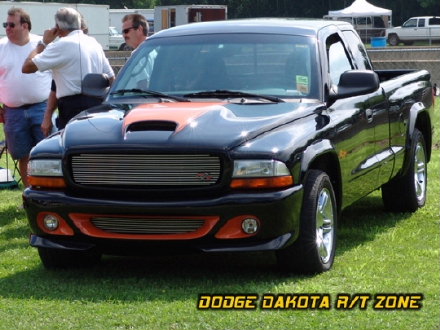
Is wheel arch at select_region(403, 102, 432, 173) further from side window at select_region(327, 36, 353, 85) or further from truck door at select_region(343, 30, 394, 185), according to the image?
side window at select_region(327, 36, 353, 85)

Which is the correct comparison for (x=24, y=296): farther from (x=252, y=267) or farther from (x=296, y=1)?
(x=296, y=1)

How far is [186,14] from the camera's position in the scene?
205 ft

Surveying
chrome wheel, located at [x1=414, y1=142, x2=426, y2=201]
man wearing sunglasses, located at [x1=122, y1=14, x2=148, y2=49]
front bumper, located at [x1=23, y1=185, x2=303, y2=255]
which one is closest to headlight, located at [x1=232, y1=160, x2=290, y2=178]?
front bumper, located at [x1=23, y1=185, x2=303, y2=255]

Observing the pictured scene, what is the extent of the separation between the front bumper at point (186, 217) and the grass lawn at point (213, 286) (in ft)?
0.85

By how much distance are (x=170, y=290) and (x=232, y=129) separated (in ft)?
3.38

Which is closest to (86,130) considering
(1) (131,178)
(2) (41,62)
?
(1) (131,178)

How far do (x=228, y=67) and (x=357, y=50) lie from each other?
1.67 m

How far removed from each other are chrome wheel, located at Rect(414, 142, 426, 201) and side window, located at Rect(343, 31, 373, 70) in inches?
37.9

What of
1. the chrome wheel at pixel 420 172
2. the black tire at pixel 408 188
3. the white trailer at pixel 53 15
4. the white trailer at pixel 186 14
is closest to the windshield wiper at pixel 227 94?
the black tire at pixel 408 188

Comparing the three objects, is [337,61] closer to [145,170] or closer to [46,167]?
[145,170]

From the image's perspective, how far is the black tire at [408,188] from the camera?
983 centimetres

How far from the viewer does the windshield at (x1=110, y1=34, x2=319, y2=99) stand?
797cm

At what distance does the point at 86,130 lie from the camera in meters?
7.20

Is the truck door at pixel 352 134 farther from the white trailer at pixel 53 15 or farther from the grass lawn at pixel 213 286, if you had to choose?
the white trailer at pixel 53 15
